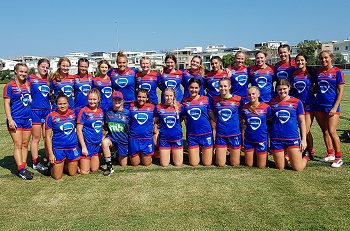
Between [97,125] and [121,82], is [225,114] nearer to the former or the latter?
[121,82]

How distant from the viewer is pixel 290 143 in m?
5.14

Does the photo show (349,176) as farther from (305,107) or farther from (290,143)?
(305,107)

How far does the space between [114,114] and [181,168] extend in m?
1.44

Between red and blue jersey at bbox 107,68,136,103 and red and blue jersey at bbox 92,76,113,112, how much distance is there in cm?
13

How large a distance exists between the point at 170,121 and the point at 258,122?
143cm

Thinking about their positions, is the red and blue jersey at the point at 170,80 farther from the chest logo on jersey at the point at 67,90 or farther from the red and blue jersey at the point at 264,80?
the chest logo on jersey at the point at 67,90

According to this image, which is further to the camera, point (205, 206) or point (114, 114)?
point (114, 114)

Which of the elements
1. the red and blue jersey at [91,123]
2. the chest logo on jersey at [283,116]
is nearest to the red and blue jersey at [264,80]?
the chest logo on jersey at [283,116]

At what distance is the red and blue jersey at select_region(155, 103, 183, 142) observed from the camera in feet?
18.3

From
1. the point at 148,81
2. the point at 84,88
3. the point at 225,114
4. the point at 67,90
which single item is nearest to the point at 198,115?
the point at 225,114

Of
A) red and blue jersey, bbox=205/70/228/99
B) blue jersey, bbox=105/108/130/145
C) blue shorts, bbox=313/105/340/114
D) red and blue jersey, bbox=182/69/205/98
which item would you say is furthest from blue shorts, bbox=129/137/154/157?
blue shorts, bbox=313/105/340/114

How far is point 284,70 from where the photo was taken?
18.9 feet

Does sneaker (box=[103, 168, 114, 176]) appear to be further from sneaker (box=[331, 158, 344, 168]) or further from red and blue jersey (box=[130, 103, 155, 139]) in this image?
sneaker (box=[331, 158, 344, 168])

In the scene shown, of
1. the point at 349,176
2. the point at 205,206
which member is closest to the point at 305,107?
the point at 349,176
